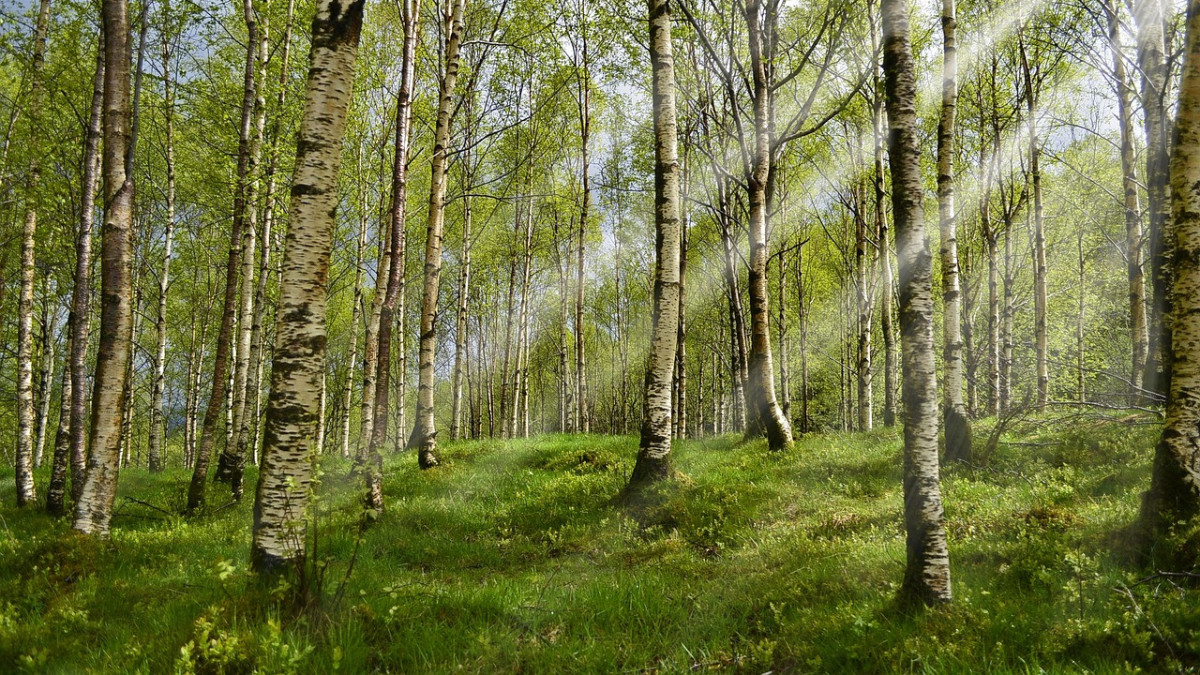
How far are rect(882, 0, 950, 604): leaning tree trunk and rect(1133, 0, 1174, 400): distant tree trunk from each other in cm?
226

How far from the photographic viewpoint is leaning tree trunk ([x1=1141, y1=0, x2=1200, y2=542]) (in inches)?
163

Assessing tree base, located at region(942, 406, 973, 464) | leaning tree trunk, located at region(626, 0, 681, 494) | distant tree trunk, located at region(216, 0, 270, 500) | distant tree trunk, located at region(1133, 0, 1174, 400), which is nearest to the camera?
distant tree trunk, located at region(1133, 0, 1174, 400)

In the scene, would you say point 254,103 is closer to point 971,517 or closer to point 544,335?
point 971,517

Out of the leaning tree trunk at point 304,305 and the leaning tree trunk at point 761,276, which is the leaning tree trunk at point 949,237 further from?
the leaning tree trunk at point 304,305

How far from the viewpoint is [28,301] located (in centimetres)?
1030

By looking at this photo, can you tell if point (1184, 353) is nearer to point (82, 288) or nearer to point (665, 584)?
point (665, 584)

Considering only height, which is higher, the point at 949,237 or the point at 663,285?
the point at 949,237

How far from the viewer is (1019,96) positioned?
49.5 ft

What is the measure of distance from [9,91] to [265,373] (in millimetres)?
25503

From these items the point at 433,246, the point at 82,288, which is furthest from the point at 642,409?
the point at 82,288

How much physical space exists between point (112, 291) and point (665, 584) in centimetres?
696

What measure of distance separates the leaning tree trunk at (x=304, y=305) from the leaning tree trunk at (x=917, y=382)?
426 cm

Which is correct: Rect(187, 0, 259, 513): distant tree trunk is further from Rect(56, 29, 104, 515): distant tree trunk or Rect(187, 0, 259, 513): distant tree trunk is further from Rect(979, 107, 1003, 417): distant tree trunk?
Rect(979, 107, 1003, 417): distant tree trunk

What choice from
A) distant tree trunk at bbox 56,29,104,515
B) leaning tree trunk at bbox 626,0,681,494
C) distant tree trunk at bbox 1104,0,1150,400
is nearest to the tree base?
leaning tree trunk at bbox 626,0,681,494
